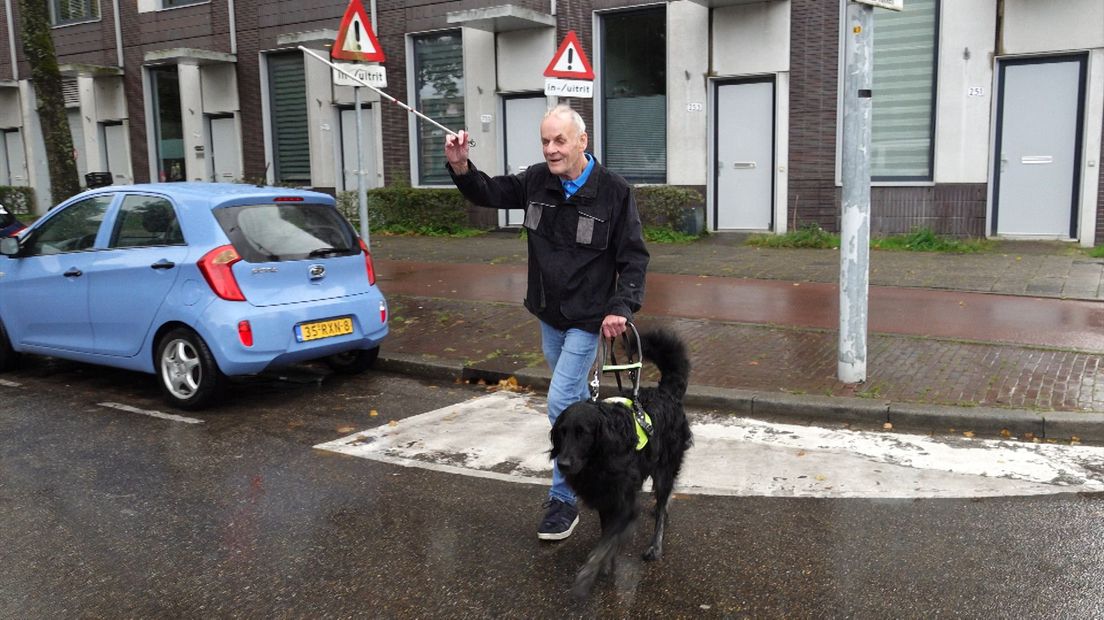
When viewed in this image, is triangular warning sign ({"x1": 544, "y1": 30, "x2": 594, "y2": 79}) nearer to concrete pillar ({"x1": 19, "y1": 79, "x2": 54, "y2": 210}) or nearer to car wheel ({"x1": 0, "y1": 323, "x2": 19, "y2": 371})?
car wheel ({"x1": 0, "y1": 323, "x2": 19, "y2": 371})

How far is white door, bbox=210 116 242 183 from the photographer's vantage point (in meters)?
22.4

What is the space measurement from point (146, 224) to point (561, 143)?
4338mm

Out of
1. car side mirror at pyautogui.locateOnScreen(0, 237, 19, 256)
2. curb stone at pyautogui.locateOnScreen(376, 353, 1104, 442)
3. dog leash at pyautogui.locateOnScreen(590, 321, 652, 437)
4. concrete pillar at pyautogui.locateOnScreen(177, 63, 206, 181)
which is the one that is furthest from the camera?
concrete pillar at pyautogui.locateOnScreen(177, 63, 206, 181)

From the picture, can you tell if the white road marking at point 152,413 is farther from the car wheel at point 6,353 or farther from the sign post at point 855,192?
the sign post at point 855,192

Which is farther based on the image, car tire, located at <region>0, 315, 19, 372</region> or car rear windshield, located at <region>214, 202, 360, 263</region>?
car tire, located at <region>0, 315, 19, 372</region>

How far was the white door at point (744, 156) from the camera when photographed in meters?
15.4

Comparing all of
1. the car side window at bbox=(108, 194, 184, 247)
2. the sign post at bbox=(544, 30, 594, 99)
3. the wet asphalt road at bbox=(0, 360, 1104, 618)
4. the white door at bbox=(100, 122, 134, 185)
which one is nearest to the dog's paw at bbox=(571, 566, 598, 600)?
the wet asphalt road at bbox=(0, 360, 1104, 618)

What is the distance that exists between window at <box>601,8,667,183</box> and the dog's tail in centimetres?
1247

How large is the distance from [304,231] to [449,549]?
3.66 m

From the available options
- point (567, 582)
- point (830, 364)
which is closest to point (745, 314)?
point (830, 364)

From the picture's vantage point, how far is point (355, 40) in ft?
29.4

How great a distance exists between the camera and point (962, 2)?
13562 millimetres

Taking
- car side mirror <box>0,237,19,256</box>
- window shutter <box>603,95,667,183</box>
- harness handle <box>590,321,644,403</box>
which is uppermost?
window shutter <box>603,95,667,183</box>

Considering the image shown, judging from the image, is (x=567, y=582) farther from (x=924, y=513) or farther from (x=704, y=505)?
(x=924, y=513)
